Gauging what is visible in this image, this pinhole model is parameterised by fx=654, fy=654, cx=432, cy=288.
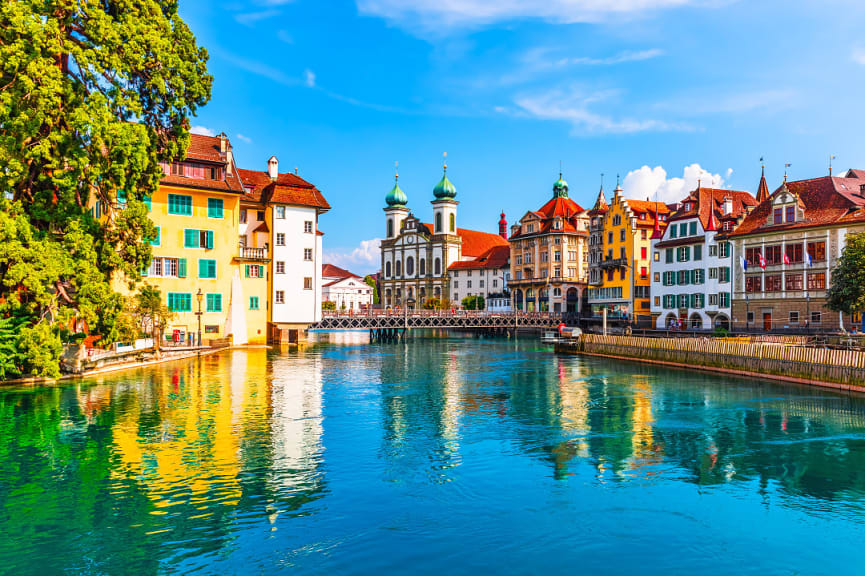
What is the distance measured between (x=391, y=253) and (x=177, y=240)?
9767 centimetres

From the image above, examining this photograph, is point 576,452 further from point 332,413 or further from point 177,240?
point 177,240

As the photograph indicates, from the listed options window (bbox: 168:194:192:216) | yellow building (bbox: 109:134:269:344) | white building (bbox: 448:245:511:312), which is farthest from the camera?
white building (bbox: 448:245:511:312)

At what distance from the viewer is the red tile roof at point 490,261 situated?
5054 inches

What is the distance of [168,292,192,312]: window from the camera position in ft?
177

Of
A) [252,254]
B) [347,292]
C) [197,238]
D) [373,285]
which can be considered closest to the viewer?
[197,238]

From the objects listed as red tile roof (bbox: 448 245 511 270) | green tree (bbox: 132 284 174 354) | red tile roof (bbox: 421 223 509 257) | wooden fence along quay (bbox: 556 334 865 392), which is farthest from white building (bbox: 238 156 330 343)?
red tile roof (bbox: 421 223 509 257)

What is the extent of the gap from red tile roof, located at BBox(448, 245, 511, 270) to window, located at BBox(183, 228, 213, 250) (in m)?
78.0

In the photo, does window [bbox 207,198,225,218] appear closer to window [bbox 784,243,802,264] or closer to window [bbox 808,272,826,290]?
window [bbox 784,243,802,264]

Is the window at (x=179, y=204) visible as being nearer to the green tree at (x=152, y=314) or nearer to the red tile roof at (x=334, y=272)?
the green tree at (x=152, y=314)

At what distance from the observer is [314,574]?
10.7 m

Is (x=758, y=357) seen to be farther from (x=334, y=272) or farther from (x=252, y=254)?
(x=334, y=272)

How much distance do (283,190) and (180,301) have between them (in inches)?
701

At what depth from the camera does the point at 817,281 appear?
53.6 m

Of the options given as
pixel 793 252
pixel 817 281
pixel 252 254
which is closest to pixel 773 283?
pixel 793 252
